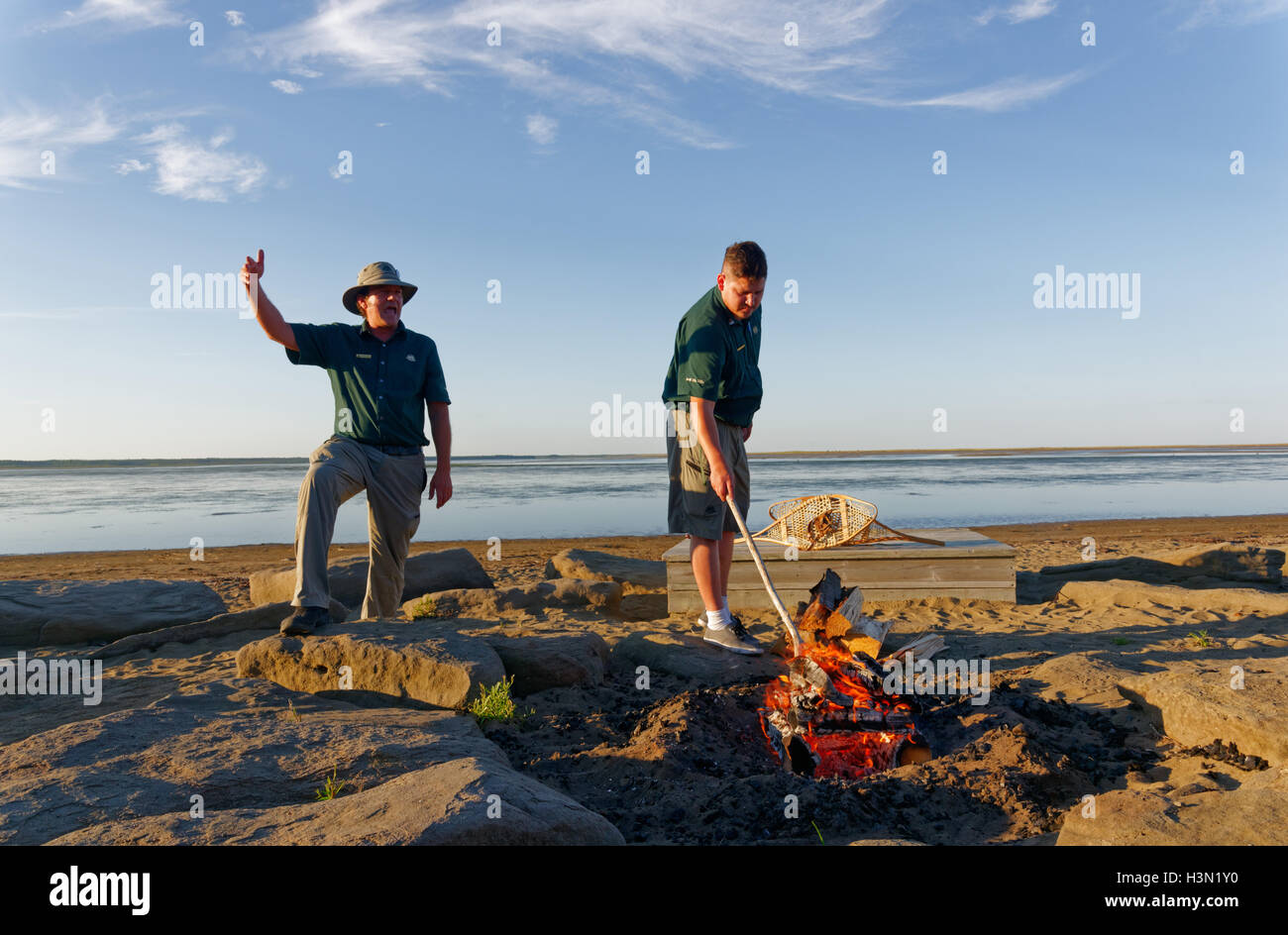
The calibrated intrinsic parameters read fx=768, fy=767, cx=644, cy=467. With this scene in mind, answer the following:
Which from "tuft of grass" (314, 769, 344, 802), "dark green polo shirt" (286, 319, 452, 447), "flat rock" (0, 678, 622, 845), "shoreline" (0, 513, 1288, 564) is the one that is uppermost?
"dark green polo shirt" (286, 319, 452, 447)

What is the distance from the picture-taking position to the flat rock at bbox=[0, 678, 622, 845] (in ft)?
7.09

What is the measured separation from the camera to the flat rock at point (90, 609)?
239 inches

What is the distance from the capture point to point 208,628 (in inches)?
237

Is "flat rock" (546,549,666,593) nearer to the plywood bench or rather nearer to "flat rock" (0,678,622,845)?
the plywood bench

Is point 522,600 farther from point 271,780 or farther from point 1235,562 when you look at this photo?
point 1235,562

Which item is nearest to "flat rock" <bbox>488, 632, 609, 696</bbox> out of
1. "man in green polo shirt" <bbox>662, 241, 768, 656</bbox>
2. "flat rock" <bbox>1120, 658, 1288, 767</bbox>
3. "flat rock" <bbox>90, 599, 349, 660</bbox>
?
"man in green polo shirt" <bbox>662, 241, 768, 656</bbox>

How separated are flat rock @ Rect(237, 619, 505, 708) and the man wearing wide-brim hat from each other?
0.95 ft

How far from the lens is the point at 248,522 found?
61.0 feet

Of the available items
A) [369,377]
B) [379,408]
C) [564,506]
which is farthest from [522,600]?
[564,506]

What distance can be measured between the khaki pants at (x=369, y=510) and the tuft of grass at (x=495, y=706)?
3.86 feet

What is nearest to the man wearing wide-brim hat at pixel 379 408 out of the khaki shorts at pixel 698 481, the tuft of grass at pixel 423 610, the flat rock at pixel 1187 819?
the tuft of grass at pixel 423 610

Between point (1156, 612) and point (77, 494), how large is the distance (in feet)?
119
